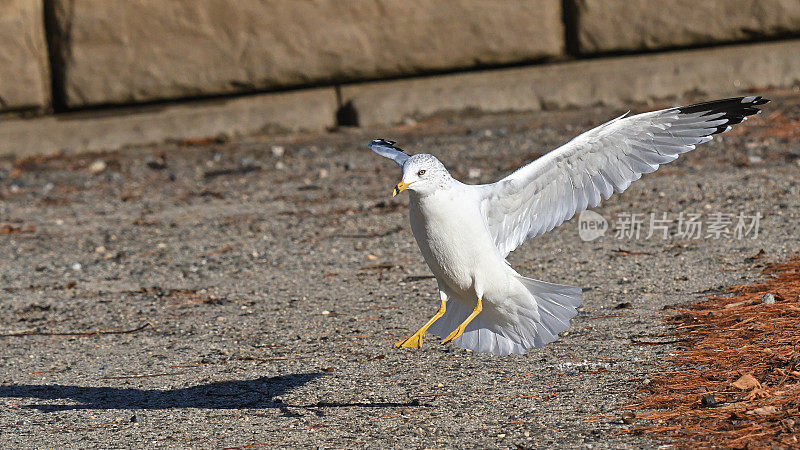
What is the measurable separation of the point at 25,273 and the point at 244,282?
129 centimetres

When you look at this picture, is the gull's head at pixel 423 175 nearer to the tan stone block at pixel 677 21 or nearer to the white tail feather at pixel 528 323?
the white tail feather at pixel 528 323

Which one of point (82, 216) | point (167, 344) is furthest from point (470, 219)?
point (82, 216)

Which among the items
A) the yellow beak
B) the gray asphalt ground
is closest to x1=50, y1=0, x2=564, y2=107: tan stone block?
the gray asphalt ground

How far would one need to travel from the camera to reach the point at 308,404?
3.76 meters

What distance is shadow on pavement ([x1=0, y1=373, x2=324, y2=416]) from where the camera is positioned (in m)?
3.84

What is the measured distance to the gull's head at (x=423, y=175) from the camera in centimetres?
365

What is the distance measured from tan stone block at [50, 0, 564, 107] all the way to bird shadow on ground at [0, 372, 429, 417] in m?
4.51

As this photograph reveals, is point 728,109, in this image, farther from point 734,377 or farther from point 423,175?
point 423,175

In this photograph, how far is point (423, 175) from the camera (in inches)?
146

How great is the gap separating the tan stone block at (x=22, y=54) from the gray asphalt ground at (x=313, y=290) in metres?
0.52

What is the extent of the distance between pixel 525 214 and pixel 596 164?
0.33m

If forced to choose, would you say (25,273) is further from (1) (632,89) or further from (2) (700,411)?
(1) (632,89)

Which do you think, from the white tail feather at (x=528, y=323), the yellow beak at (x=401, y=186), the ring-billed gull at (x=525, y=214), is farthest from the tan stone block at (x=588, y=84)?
the yellow beak at (x=401, y=186)

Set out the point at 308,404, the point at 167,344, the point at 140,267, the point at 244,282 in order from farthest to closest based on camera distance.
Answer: the point at 140,267, the point at 244,282, the point at 167,344, the point at 308,404
